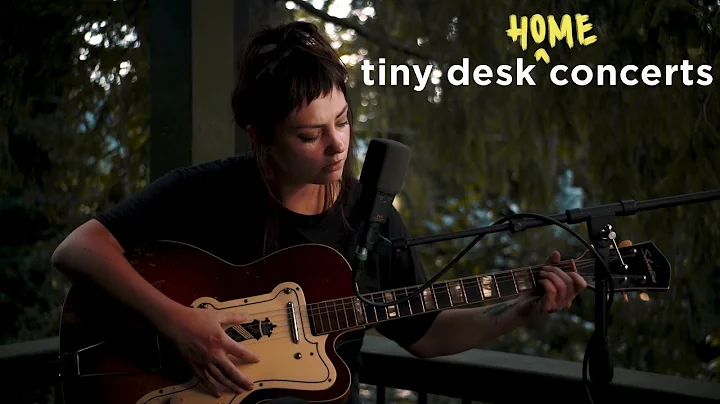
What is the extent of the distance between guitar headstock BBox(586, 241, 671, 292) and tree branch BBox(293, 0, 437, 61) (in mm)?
1260

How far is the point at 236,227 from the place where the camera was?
1754 mm

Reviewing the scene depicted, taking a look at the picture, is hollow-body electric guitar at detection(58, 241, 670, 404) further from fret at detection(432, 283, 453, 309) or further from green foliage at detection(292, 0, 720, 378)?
green foliage at detection(292, 0, 720, 378)

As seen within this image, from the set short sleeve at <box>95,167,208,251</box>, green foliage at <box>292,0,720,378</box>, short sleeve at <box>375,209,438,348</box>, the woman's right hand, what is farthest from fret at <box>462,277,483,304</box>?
green foliage at <box>292,0,720,378</box>

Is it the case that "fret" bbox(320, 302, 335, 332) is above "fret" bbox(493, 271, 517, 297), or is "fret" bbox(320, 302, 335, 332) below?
below

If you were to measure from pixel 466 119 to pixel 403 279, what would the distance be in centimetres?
96

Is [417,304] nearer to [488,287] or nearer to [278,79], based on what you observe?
[488,287]

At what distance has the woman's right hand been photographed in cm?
158

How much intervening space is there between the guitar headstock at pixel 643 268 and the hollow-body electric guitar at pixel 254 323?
0.62ft

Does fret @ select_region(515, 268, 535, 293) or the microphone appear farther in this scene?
fret @ select_region(515, 268, 535, 293)

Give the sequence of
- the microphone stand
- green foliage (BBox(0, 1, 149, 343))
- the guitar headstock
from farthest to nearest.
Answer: green foliage (BBox(0, 1, 149, 343))
the guitar headstock
the microphone stand

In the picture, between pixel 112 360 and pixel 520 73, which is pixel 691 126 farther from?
pixel 112 360

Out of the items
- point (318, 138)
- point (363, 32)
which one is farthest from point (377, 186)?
point (363, 32)

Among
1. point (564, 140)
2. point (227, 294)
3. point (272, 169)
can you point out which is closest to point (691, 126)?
point (564, 140)

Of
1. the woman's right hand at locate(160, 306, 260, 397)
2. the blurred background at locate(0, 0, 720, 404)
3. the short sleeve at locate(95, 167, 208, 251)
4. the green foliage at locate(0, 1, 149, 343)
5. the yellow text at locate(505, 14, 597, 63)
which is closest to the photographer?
the woman's right hand at locate(160, 306, 260, 397)
